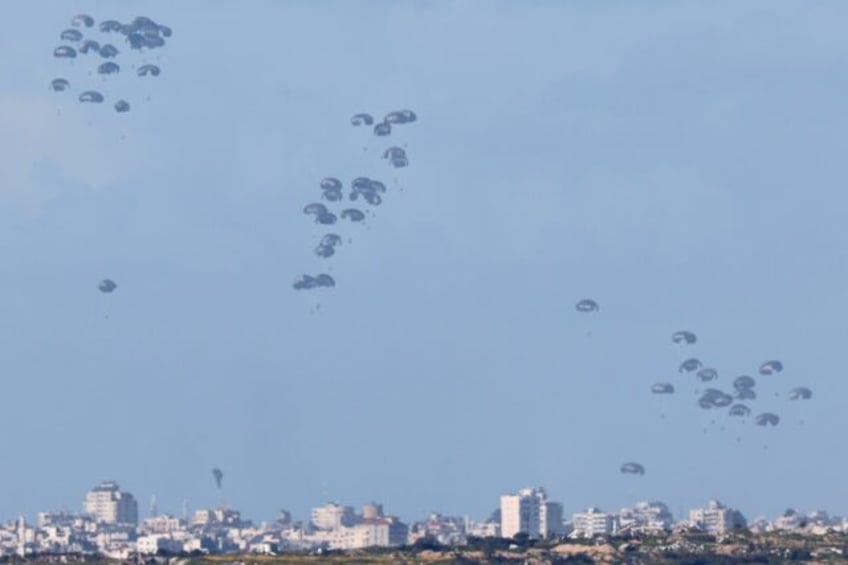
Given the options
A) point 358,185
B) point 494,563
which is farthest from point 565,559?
point 358,185

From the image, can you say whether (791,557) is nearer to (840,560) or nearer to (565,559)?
(840,560)

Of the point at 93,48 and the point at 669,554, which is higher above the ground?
the point at 93,48

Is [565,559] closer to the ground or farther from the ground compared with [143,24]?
closer to the ground

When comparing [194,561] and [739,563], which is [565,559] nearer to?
[739,563]

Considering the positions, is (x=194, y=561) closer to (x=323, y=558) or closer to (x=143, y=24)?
(x=323, y=558)

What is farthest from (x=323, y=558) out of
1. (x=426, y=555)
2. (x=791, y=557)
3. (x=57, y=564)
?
(x=791, y=557)

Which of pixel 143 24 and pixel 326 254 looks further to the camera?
pixel 326 254

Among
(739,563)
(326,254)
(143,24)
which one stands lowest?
(739,563)
